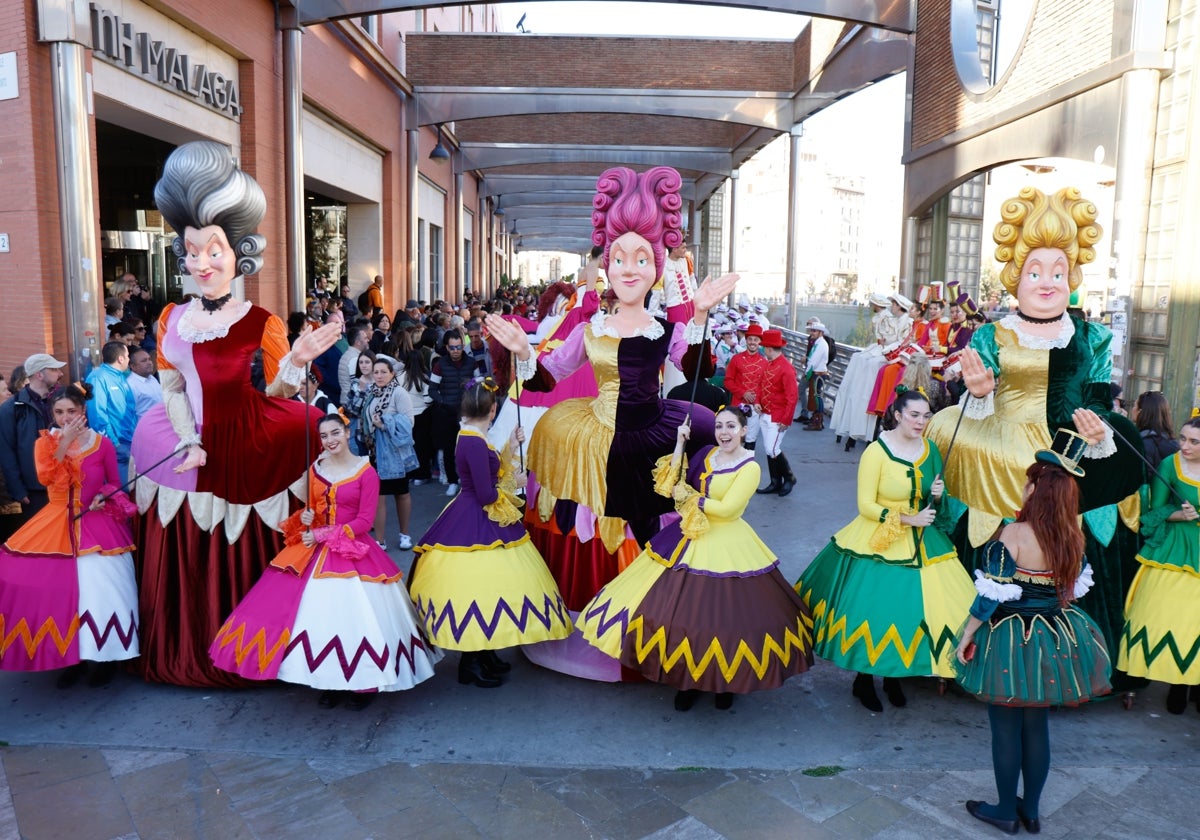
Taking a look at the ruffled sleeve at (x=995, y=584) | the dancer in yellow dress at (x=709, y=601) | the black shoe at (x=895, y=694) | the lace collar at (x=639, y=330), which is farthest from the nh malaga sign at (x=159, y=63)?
the ruffled sleeve at (x=995, y=584)

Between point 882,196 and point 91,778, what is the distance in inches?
1832

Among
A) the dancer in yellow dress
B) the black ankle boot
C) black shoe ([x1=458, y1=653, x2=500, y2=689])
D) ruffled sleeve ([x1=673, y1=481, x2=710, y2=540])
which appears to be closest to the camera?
the dancer in yellow dress

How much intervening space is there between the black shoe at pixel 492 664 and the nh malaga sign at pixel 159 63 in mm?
5868

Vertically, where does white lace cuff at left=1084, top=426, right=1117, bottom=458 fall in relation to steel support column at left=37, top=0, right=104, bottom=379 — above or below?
below

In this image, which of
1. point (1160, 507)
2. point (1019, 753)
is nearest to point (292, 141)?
point (1160, 507)

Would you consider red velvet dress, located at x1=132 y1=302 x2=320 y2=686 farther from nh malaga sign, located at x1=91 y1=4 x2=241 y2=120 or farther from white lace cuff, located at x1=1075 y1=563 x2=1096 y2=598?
nh malaga sign, located at x1=91 y1=4 x2=241 y2=120

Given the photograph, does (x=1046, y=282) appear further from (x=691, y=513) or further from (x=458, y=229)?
(x=458, y=229)

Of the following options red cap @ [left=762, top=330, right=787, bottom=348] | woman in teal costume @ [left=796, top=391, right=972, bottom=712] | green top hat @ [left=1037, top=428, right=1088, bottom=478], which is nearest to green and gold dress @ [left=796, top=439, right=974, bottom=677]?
woman in teal costume @ [left=796, top=391, right=972, bottom=712]

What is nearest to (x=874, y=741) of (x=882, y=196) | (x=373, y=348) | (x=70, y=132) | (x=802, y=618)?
(x=802, y=618)

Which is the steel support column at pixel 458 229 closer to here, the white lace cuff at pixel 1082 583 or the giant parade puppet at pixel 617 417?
the giant parade puppet at pixel 617 417

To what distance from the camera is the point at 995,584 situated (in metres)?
3.23

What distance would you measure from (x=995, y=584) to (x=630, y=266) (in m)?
2.24

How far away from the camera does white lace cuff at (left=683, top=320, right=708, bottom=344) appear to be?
452cm

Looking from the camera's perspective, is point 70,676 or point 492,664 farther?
point 492,664
